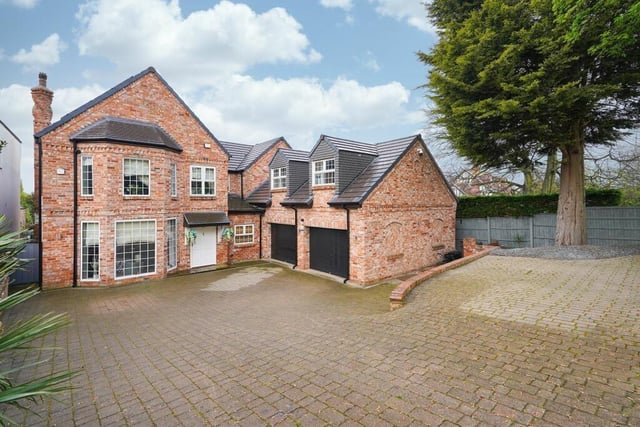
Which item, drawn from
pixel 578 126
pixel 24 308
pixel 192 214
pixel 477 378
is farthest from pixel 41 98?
pixel 578 126

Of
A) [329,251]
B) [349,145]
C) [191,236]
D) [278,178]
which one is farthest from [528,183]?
[191,236]

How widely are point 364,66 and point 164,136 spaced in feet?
34.8

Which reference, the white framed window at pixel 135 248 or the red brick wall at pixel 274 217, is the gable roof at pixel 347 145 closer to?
the red brick wall at pixel 274 217

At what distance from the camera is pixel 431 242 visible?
1571cm

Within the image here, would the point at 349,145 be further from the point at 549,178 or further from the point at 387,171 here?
the point at 549,178

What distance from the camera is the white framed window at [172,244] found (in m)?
14.8

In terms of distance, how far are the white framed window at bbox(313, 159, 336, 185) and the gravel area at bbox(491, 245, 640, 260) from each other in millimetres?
8497

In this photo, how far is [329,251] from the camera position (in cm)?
1453

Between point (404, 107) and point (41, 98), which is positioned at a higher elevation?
point (404, 107)

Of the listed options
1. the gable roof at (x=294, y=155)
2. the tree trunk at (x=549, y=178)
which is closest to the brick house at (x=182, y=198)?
the gable roof at (x=294, y=155)

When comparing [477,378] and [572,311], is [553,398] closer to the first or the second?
[477,378]

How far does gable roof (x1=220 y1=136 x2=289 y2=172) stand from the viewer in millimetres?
20281

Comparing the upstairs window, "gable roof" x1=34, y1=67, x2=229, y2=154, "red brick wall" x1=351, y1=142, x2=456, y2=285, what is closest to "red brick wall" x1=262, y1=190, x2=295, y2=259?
"red brick wall" x1=351, y1=142, x2=456, y2=285

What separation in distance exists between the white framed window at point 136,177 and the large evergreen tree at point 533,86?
13.2m
